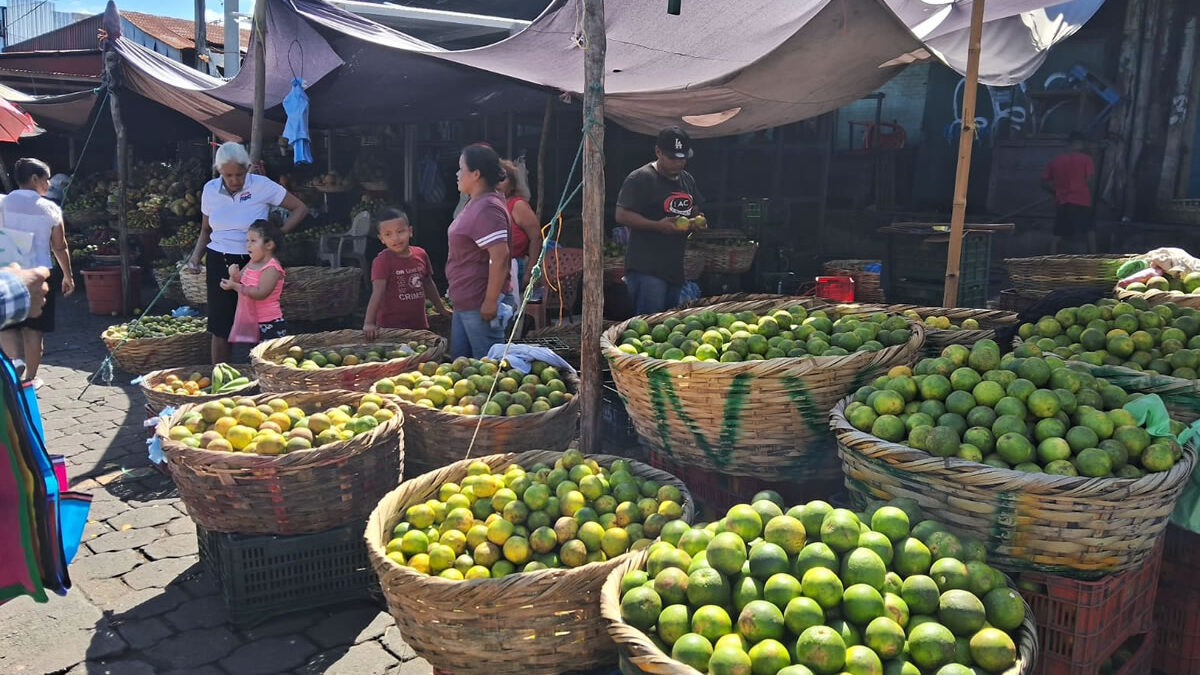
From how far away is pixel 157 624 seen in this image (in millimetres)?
3742

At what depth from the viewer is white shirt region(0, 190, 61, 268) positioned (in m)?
6.88

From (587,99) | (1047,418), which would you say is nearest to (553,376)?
(587,99)

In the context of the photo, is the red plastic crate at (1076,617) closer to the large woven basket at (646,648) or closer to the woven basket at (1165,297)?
the large woven basket at (646,648)

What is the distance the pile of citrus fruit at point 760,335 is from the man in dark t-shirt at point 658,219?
1.71m

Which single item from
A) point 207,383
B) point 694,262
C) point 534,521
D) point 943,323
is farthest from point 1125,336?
point 694,262

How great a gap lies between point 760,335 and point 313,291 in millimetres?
6097

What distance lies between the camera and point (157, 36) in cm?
2722

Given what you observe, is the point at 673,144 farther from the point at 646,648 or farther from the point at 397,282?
the point at 646,648

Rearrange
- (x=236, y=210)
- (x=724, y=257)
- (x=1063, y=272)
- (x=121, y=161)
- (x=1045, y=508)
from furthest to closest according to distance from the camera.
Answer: (x=121, y=161) → (x=724, y=257) → (x=1063, y=272) → (x=236, y=210) → (x=1045, y=508)

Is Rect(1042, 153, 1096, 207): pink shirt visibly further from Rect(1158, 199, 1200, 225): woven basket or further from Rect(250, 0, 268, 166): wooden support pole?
Rect(250, 0, 268, 166): wooden support pole

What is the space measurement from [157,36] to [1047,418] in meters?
30.8

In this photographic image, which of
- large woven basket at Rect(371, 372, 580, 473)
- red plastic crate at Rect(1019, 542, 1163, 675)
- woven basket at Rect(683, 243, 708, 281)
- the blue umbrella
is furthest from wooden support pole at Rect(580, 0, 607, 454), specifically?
woven basket at Rect(683, 243, 708, 281)

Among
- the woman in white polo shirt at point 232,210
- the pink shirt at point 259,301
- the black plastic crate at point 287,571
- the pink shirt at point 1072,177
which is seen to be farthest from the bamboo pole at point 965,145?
the pink shirt at point 1072,177

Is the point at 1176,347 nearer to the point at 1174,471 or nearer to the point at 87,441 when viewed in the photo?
the point at 1174,471
